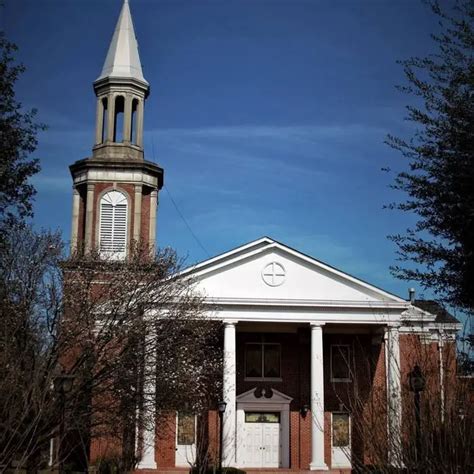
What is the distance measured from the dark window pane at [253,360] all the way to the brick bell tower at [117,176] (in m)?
6.71

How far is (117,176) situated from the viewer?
36.2 meters

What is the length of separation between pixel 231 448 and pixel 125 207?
1173 centimetres

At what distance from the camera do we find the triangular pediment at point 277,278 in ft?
110

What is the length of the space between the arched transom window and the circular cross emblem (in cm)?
639

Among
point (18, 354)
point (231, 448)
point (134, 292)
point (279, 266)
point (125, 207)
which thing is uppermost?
point (125, 207)

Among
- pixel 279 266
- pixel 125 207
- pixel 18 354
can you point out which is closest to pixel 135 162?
pixel 125 207

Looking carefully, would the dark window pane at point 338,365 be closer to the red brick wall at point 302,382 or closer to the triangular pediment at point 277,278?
the red brick wall at point 302,382

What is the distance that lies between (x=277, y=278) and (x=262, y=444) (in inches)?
301

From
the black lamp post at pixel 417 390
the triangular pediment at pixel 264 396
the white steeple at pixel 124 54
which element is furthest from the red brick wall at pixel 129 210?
the black lamp post at pixel 417 390

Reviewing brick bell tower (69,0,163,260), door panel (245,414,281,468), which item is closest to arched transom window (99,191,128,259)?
brick bell tower (69,0,163,260)

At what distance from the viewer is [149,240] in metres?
35.8

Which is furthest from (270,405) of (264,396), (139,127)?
(139,127)

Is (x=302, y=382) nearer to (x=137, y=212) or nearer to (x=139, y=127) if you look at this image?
(x=137, y=212)

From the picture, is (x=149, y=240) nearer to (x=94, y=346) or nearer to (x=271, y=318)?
(x=271, y=318)
